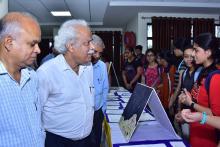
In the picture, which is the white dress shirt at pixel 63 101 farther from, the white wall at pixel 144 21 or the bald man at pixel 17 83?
the white wall at pixel 144 21

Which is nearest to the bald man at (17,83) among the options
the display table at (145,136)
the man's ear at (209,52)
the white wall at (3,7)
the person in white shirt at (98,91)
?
the display table at (145,136)

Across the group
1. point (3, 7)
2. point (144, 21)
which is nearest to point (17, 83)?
point (3, 7)

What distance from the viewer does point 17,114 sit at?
3.49 feet

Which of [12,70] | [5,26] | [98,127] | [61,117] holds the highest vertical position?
[5,26]

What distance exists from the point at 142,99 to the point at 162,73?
257cm

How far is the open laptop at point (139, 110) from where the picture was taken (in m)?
1.74

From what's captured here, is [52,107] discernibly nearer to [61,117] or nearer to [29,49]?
[61,117]

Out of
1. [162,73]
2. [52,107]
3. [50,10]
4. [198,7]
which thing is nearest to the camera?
[52,107]

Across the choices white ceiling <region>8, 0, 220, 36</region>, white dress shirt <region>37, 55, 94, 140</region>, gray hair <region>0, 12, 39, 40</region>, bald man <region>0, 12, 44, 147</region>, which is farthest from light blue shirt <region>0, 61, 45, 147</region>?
white ceiling <region>8, 0, 220, 36</region>

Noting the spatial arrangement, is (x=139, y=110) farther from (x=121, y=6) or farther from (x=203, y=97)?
(x=121, y=6)

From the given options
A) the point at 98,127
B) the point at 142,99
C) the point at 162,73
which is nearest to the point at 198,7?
the point at 162,73

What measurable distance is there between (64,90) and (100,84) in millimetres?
1067

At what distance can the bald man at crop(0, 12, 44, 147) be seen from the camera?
1043 mm

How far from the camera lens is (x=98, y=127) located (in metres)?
2.67
